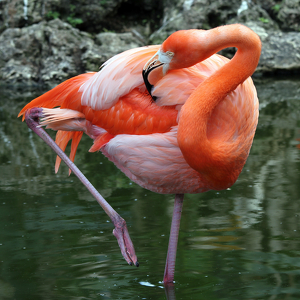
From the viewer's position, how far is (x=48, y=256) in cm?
358

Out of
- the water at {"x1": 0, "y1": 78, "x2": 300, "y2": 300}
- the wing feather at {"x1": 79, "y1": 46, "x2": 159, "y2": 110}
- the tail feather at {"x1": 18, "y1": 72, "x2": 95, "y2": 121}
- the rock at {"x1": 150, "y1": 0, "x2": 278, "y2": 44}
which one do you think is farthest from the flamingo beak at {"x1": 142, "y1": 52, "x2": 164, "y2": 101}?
the rock at {"x1": 150, "y1": 0, "x2": 278, "y2": 44}

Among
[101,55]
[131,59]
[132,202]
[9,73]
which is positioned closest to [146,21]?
[101,55]

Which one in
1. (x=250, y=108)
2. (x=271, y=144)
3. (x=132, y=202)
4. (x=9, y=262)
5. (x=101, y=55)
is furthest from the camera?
(x=101, y=55)

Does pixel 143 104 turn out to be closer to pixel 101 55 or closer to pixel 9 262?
pixel 9 262

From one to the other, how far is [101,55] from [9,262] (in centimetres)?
1043

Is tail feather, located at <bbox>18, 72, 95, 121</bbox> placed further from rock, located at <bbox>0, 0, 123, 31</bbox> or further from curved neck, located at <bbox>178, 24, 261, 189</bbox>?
rock, located at <bbox>0, 0, 123, 31</bbox>

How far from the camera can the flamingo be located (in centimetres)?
259

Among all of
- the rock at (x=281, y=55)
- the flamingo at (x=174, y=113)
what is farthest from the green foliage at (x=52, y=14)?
the flamingo at (x=174, y=113)

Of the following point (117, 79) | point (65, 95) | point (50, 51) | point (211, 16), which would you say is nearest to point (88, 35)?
point (50, 51)

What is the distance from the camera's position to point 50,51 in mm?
13477

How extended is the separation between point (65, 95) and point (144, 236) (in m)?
1.39

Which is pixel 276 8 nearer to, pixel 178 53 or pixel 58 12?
pixel 58 12

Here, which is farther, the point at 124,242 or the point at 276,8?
the point at 276,8

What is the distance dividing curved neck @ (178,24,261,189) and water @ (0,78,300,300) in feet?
3.24
